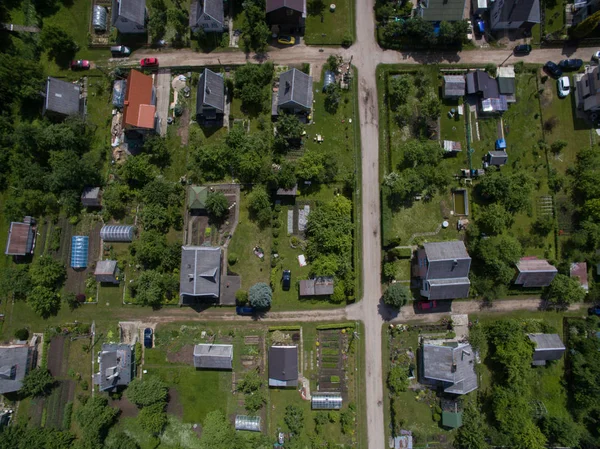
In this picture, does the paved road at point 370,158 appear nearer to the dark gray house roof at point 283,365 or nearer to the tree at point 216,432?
the dark gray house roof at point 283,365

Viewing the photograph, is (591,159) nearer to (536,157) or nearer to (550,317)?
(536,157)

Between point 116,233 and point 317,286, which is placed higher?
point 116,233

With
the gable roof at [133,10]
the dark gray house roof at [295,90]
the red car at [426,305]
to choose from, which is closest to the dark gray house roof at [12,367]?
the gable roof at [133,10]

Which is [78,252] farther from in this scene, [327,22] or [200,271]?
[327,22]

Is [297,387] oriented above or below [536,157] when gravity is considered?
below

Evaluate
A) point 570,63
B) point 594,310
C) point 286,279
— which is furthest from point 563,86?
point 286,279

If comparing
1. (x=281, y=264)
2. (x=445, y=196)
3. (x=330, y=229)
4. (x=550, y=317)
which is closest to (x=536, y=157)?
(x=445, y=196)

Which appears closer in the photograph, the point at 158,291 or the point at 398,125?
the point at 158,291
